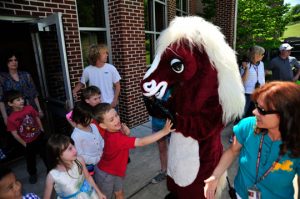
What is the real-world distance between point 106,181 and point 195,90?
4.06 ft

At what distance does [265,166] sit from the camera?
1500 millimetres

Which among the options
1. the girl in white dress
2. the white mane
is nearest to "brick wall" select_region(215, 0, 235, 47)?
the white mane

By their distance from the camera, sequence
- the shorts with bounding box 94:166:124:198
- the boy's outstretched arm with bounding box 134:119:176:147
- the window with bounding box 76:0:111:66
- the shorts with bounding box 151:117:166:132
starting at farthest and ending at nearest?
the window with bounding box 76:0:111:66, the shorts with bounding box 151:117:166:132, the shorts with bounding box 94:166:124:198, the boy's outstretched arm with bounding box 134:119:176:147

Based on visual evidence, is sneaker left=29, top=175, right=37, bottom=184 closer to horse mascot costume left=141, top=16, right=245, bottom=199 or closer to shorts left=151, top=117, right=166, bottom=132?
shorts left=151, top=117, right=166, bottom=132

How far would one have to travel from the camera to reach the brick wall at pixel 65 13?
320 cm

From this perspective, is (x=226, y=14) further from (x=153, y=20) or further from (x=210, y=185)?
(x=210, y=185)

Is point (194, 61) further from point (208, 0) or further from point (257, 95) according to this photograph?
point (208, 0)

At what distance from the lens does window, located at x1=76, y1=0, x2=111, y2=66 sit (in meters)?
4.50

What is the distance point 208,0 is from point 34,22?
33.4 ft

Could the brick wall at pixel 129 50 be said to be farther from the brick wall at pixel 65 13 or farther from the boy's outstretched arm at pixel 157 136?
the boy's outstretched arm at pixel 157 136

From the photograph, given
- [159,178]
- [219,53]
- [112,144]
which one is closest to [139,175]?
[159,178]

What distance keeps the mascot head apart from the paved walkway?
159 cm

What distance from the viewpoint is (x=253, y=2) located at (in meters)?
10.5

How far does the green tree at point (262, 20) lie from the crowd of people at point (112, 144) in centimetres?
915
